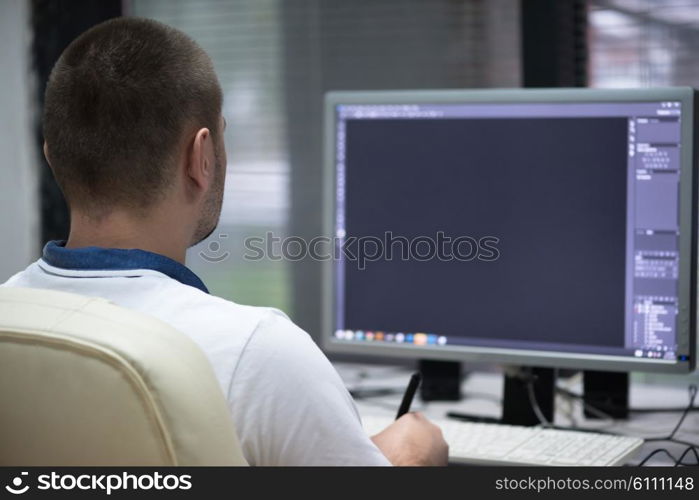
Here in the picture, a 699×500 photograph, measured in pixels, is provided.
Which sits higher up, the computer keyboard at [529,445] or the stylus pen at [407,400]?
the stylus pen at [407,400]

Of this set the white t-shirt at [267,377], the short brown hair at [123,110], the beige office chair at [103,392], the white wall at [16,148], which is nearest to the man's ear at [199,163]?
the short brown hair at [123,110]

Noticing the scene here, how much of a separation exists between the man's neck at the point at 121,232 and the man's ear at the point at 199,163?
60mm

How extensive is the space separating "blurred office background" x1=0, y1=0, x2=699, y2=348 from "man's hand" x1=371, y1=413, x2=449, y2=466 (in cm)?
108

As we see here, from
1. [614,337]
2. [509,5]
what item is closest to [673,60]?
[509,5]

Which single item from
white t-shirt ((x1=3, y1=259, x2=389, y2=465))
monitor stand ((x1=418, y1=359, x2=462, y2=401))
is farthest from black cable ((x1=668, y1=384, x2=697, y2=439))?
white t-shirt ((x1=3, y1=259, x2=389, y2=465))

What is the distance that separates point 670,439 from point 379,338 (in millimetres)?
520

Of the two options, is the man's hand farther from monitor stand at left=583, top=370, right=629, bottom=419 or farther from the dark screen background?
monitor stand at left=583, top=370, right=629, bottom=419

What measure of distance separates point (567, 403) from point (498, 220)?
1.38ft

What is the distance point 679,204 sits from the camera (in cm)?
153

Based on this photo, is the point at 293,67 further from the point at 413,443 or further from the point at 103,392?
the point at 103,392

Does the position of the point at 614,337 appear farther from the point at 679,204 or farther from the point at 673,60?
the point at 673,60

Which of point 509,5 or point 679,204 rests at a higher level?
point 509,5
